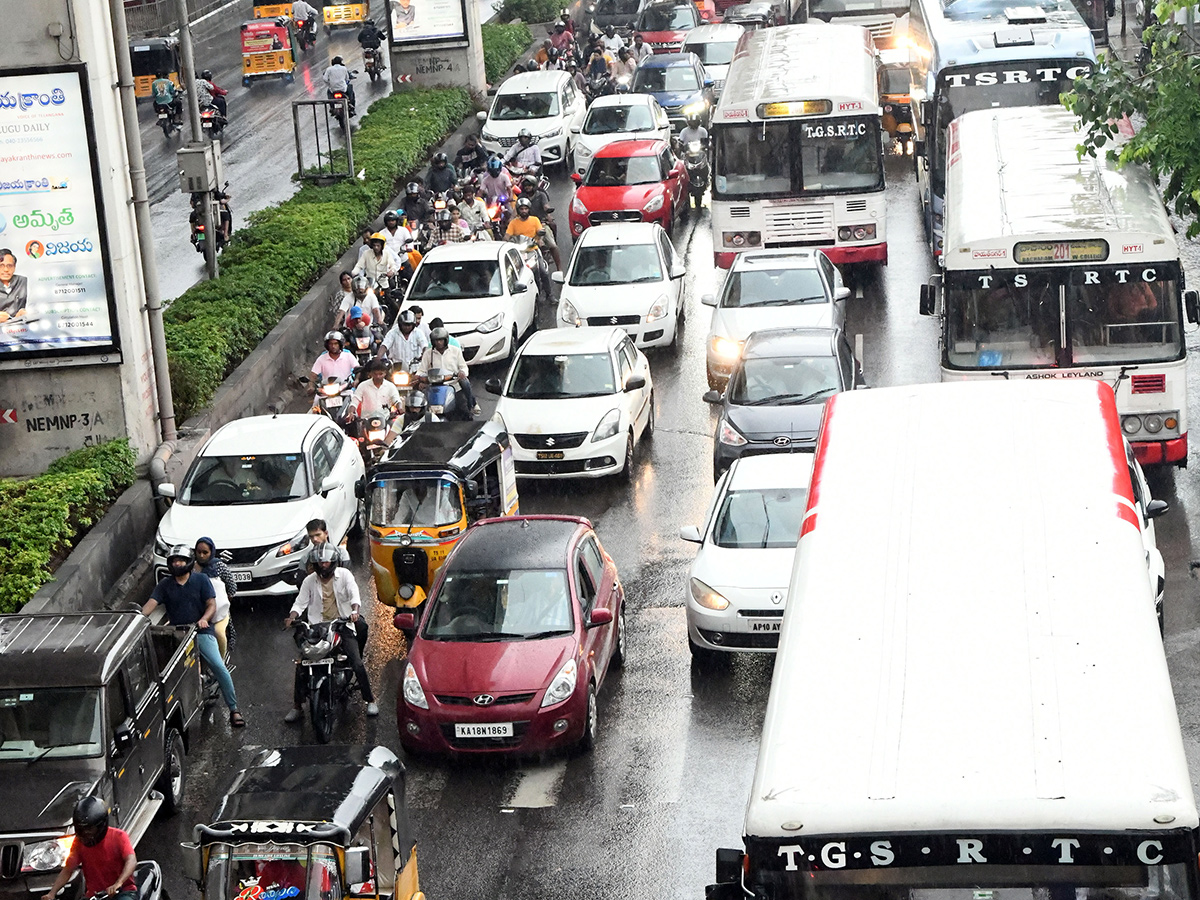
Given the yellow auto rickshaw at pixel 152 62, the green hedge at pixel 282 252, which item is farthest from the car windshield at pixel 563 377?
the yellow auto rickshaw at pixel 152 62

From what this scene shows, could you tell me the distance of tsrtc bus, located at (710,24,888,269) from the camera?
26766 millimetres

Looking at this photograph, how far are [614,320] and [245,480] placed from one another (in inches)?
328

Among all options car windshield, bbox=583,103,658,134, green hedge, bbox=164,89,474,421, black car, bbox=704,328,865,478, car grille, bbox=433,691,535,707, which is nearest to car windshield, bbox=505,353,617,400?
black car, bbox=704,328,865,478

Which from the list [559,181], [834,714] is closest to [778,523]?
[834,714]

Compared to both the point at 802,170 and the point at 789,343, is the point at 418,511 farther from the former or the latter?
the point at 802,170

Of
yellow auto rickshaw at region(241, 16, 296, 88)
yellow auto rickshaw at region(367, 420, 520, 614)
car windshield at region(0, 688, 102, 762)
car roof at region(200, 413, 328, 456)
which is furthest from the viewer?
yellow auto rickshaw at region(241, 16, 296, 88)

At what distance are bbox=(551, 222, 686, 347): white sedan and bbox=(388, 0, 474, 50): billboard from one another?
51.0ft

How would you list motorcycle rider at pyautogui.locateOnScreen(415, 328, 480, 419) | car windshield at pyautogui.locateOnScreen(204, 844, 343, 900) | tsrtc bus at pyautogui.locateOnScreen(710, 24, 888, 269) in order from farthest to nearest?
tsrtc bus at pyautogui.locateOnScreen(710, 24, 888, 269) → motorcycle rider at pyautogui.locateOnScreen(415, 328, 480, 419) → car windshield at pyautogui.locateOnScreen(204, 844, 343, 900)

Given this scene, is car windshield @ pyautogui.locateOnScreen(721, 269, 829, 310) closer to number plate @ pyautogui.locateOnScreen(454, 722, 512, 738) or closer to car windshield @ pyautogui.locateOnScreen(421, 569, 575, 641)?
car windshield @ pyautogui.locateOnScreen(421, 569, 575, 641)

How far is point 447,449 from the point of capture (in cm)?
1767

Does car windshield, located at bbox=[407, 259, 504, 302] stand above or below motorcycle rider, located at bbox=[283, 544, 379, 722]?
above

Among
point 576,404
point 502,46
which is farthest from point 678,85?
point 576,404

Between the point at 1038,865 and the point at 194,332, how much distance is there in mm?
17864

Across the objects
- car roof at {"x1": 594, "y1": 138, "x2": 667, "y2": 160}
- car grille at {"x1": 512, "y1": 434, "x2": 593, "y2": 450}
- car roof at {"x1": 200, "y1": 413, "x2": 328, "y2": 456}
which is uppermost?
car roof at {"x1": 594, "y1": 138, "x2": 667, "y2": 160}
